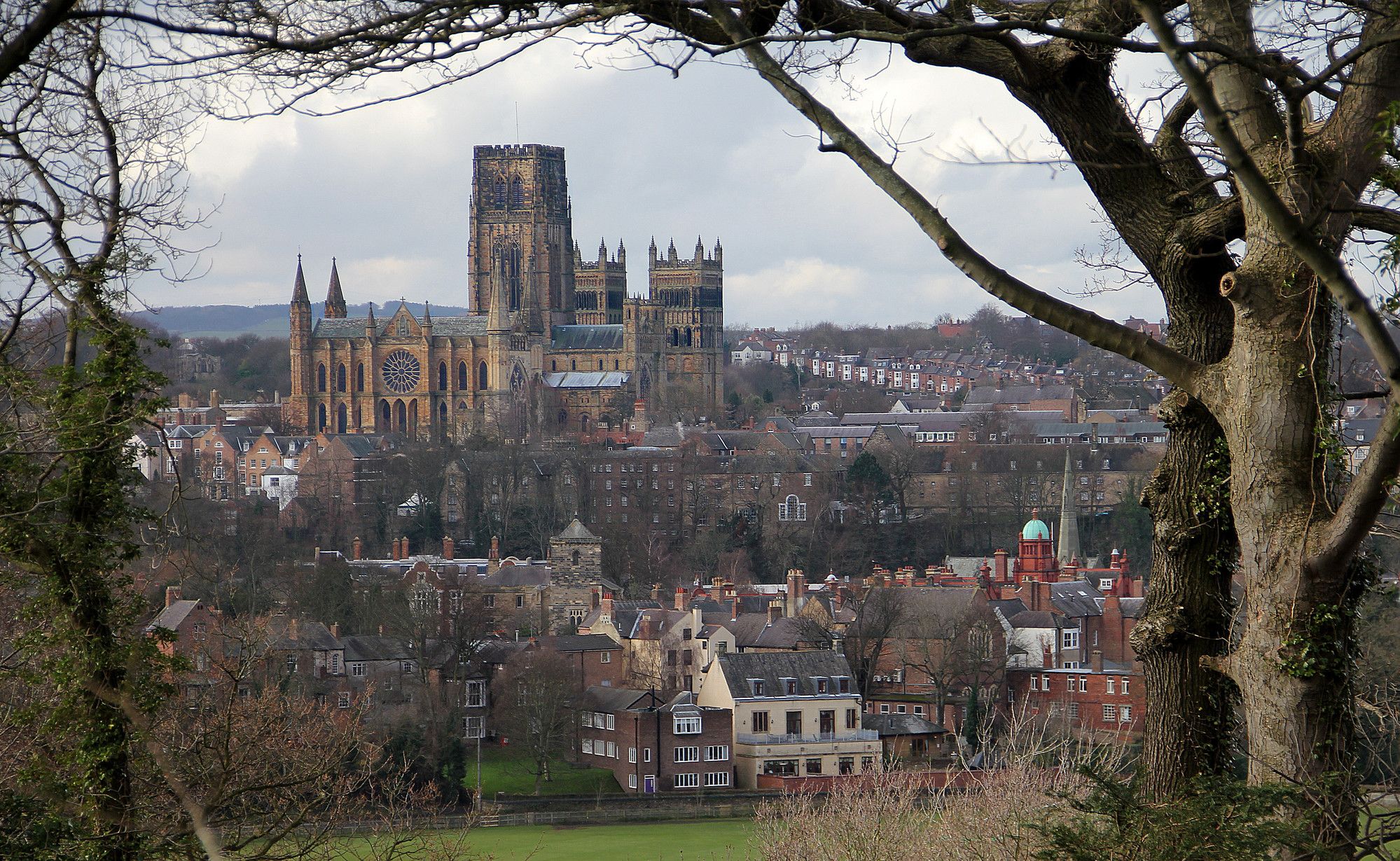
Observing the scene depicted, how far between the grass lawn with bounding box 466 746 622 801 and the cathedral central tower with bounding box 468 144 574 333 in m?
75.8

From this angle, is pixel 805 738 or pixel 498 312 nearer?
pixel 805 738

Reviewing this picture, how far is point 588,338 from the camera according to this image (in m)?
108

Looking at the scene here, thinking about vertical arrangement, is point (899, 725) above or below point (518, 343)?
below

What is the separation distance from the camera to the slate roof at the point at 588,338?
107062mm

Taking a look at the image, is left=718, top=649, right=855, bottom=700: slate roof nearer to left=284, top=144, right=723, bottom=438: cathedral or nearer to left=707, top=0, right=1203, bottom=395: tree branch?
left=707, top=0, right=1203, bottom=395: tree branch

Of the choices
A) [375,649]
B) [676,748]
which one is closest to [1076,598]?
[676,748]

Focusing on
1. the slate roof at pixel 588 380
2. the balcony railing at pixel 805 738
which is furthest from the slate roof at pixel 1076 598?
the slate roof at pixel 588 380

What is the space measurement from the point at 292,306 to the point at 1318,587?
103 m

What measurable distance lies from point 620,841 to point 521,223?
86748 millimetres

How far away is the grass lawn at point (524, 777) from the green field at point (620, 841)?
97.8 inches

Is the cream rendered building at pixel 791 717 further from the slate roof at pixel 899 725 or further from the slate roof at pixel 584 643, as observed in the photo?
the slate roof at pixel 584 643

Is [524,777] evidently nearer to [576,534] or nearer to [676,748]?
[676,748]

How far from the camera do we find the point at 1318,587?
454 cm

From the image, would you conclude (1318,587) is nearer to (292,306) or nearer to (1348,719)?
(1348,719)
